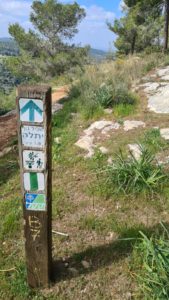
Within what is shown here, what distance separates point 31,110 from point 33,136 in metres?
0.15

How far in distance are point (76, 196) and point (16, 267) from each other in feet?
3.32

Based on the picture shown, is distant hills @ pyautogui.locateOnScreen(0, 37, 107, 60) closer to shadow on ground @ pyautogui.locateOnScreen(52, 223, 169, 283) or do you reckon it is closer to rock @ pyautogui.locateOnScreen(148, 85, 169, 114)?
rock @ pyautogui.locateOnScreen(148, 85, 169, 114)

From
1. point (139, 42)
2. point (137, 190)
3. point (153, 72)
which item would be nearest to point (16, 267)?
point (137, 190)

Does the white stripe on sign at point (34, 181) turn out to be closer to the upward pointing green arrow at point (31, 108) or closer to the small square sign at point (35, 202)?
the small square sign at point (35, 202)

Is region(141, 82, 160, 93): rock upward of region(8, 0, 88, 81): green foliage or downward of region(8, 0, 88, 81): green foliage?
downward

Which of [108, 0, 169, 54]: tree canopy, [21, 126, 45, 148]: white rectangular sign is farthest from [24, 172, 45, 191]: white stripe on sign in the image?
[108, 0, 169, 54]: tree canopy

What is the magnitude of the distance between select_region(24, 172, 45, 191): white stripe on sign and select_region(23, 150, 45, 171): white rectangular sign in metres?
0.04

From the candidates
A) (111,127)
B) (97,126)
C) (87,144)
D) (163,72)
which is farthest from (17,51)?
(87,144)

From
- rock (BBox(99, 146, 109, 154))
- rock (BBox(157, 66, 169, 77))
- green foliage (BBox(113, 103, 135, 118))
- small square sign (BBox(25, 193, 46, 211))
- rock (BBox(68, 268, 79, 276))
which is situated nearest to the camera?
small square sign (BBox(25, 193, 46, 211))

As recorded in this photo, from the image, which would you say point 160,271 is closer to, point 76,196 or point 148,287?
point 148,287

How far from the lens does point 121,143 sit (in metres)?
4.12

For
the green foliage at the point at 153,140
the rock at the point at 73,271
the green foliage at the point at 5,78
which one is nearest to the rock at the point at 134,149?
the green foliage at the point at 153,140

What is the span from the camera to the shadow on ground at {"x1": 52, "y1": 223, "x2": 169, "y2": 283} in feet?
7.65

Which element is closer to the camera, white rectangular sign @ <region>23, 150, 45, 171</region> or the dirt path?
white rectangular sign @ <region>23, 150, 45, 171</region>
